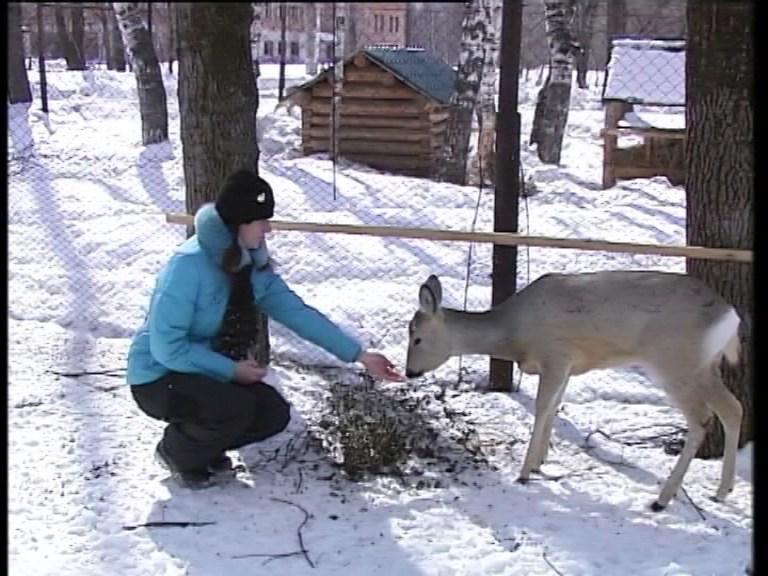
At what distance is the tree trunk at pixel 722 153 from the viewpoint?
472 cm

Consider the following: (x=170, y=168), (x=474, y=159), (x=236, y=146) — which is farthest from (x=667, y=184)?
(x=236, y=146)

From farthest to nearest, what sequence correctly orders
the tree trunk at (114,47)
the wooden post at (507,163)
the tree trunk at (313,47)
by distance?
the tree trunk at (114,47) < the tree trunk at (313,47) < the wooden post at (507,163)

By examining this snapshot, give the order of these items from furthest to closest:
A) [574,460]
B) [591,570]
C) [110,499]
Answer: [574,460] < [110,499] < [591,570]

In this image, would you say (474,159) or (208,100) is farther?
(474,159)

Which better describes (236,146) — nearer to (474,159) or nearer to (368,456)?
(368,456)

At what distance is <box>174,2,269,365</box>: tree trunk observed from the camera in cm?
542

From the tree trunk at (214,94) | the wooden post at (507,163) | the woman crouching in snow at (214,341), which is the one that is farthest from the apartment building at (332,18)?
the woman crouching in snow at (214,341)

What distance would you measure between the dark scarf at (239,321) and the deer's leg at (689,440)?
1.70 m

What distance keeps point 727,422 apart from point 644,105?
955 centimetres

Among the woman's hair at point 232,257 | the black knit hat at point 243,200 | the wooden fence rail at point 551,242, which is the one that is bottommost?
the wooden fence rail at point 551,242

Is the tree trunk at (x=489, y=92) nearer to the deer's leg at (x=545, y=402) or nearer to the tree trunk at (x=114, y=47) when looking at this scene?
the tree trunk at (x=114, y=47)

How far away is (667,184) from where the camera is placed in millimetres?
12625

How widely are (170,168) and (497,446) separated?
8.04m

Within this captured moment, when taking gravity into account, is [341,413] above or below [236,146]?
below
